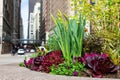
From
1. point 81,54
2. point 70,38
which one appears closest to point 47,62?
point 70,38

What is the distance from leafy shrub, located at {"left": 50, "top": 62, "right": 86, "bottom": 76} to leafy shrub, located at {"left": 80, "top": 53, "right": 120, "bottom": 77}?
0.94ft

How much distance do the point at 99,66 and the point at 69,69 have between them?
1.14m

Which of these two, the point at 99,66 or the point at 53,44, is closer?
the point at 99,66

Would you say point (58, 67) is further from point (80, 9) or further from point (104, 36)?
point (80, 9)

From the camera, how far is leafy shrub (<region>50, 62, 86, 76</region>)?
1182 centimetres

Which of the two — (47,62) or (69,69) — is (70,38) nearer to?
(47,62)

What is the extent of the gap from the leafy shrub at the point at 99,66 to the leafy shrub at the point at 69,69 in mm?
286

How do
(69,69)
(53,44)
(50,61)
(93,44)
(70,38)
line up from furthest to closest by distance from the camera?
(53,44), (93,44), (70,38), (50,61), (69,69)

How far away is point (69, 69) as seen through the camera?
12.4m

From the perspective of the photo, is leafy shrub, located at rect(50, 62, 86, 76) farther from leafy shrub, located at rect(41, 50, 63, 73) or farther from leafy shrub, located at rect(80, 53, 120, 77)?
leafy shrub, located at rect(41, 50, 63, 73)

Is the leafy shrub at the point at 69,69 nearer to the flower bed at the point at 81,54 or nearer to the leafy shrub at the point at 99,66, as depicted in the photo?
the flower bed at the point at 81,54

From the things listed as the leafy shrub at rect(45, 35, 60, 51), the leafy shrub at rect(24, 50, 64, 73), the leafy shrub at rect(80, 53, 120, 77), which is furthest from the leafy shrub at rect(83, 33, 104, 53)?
the leafy shrub at rect(80, 53, 120, 77)

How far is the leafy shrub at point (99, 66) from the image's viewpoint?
459 inches

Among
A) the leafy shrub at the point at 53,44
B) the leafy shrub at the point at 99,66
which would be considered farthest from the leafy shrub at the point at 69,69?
the leafy shrub at the point at 53,44
